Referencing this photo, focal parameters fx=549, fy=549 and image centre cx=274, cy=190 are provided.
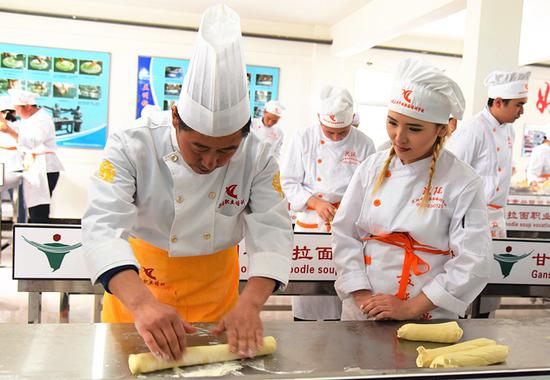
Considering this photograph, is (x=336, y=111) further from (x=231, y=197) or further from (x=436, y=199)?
(x=231, y=197)

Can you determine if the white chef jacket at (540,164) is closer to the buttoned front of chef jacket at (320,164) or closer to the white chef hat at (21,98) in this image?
the buttoned front of chef jacket at (320,164)

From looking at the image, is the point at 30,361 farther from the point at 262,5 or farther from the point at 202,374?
the point at 262,5

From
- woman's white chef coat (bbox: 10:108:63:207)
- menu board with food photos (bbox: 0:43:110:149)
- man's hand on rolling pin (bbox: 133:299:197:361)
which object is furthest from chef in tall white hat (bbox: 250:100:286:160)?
man's hand on rolling pin (bbox: 133:299:197:361)

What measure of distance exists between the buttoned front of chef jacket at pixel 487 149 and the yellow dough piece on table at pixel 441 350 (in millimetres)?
2153

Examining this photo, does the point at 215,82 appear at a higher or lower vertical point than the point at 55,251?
higher

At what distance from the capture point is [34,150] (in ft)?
19.2

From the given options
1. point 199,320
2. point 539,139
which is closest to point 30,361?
point 199,320

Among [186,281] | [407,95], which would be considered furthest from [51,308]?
[407,95]

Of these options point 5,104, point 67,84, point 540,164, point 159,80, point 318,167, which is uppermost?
point 159,80

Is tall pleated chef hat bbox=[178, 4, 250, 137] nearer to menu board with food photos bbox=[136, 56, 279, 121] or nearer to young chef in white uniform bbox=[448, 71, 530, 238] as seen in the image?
young chef in white uniform bbox=[448, 71, 530, 238]

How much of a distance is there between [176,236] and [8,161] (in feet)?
16.9

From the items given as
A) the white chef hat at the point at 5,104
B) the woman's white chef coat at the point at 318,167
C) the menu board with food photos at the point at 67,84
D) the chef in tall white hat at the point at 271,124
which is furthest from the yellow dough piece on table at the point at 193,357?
the menu board with food photos at the point at 67,84

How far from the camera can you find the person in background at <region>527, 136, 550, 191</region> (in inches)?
274

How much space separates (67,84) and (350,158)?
19.3ft
